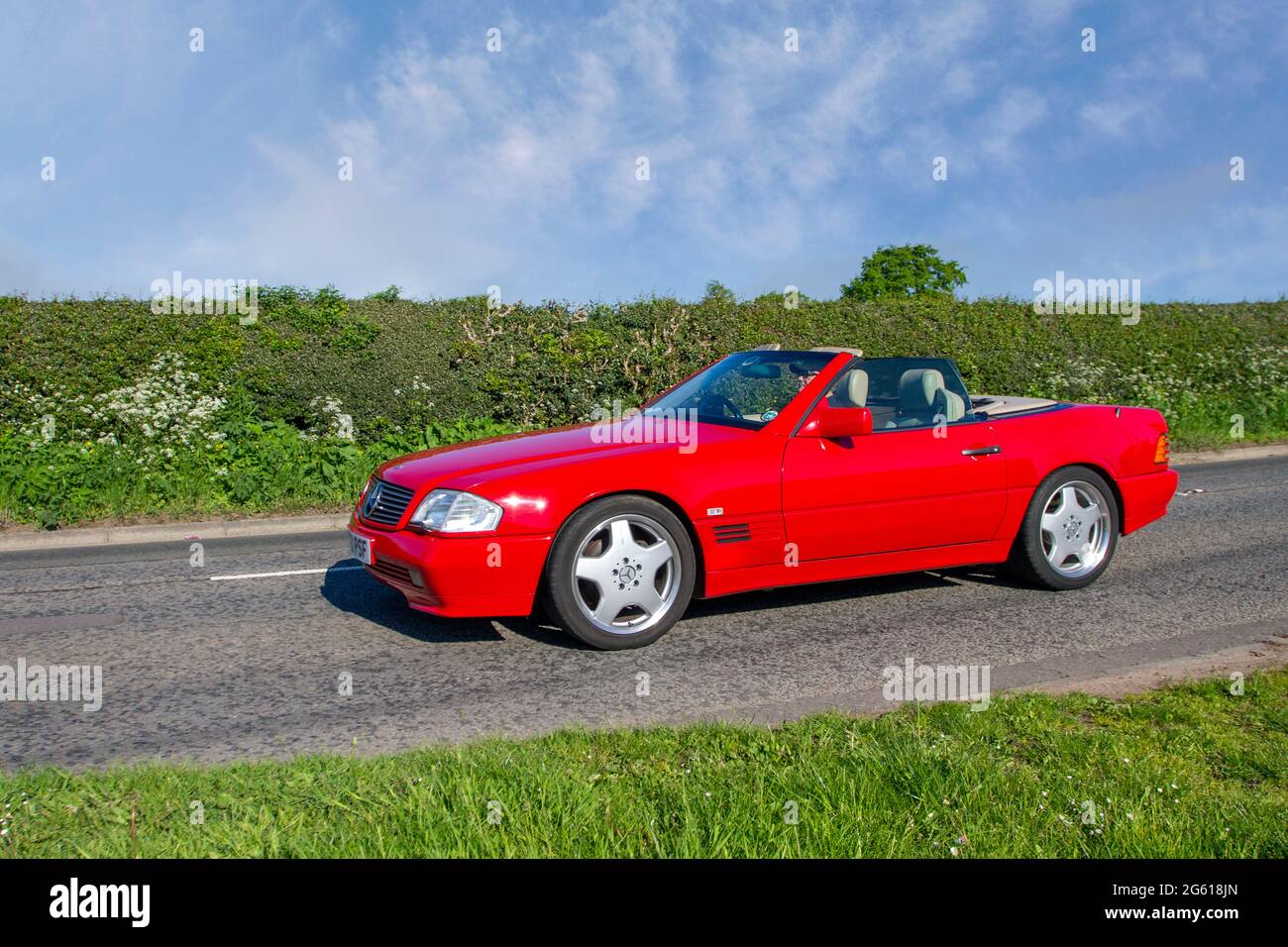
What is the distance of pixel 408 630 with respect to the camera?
6.29 m

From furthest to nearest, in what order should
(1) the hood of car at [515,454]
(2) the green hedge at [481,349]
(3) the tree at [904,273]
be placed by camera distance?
(3) the tree at [904,273]
(2) the green hedge at [481,349]
(1) the hood of car at [515,454]

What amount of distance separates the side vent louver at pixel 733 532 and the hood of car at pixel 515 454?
0.48 metres

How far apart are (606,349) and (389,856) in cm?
1310

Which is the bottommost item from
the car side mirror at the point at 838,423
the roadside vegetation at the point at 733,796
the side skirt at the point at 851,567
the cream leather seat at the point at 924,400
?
the roadside vegetation at the point at 733,796

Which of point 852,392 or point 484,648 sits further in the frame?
point 852,392

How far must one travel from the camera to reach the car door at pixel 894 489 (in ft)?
20.2

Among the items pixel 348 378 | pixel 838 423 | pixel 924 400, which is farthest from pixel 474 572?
pixel 348 378

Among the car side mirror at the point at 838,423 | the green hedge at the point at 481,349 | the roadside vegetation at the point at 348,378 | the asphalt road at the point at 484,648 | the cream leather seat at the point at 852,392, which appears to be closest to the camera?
the asphalt road at the point at 484,648

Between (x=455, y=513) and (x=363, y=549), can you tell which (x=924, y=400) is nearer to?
(x=455, y=513)

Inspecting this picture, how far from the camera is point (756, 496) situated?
5965 mm

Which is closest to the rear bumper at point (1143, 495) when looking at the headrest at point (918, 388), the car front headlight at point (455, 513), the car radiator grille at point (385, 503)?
the headrest at point (918, 388)

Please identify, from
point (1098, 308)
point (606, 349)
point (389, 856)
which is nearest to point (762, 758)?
point (389, 856)

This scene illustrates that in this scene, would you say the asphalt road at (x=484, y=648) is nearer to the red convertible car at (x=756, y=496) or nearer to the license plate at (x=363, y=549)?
the red convertible car at (x=756, y=496)

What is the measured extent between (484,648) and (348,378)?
30.5 ft
